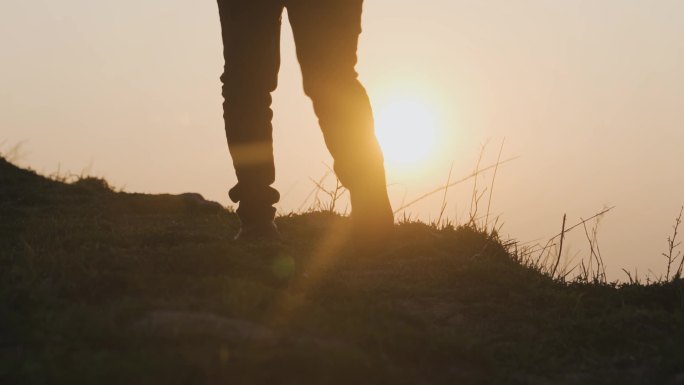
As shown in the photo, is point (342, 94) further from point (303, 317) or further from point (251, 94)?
point (303, 317)

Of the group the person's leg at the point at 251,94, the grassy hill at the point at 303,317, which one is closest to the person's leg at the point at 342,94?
the person's leg at the point at 251,94

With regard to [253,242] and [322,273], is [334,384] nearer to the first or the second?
[322,273]

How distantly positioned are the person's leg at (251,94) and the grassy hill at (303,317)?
1.17 ft

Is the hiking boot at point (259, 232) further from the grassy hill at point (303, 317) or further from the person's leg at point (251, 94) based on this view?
the grassy hill at point (303, 317)

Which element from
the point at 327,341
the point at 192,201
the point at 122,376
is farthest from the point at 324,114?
the point at 192,201

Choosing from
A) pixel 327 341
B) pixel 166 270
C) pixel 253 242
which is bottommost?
pixel 327 341

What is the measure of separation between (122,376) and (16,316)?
27.0 inches

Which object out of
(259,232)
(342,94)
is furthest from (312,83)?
(259,232)

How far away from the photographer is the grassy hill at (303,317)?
254 centimetres

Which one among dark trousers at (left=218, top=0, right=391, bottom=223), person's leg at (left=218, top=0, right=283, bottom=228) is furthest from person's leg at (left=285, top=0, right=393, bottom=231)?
person's leg at (left=218, top=0, right=283, bottom=228)

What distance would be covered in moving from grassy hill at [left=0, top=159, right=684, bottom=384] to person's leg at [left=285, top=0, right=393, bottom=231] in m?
0.42

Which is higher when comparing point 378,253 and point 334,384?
point 378,253

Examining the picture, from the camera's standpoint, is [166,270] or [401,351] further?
[166,270]

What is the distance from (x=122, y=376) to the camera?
2346 millimetres
